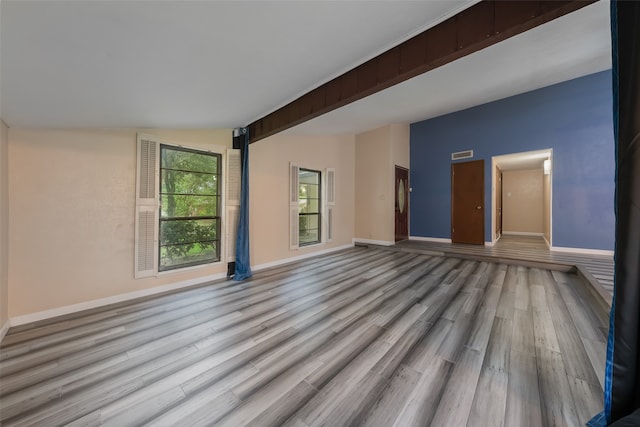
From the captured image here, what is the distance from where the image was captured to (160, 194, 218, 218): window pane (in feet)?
10.8

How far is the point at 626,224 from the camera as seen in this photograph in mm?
1024

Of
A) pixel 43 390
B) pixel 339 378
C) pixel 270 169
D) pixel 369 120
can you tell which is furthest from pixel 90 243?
pixel 369 120

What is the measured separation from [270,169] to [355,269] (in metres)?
2.56

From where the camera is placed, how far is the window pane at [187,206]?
10.8ft

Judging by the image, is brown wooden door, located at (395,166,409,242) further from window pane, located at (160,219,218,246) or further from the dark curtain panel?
the dark curtain panel

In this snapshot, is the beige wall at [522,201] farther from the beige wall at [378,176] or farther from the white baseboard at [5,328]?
the white baseboard at [5,328]

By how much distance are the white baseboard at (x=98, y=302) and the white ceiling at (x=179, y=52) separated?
1939mm

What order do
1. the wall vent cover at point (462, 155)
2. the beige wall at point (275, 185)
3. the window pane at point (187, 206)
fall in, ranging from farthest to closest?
the wall vent cover at point (462, 155) < the beige wall at point (275, 185) < the window pane at point (187, 206)

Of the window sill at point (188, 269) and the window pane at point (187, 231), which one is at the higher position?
the window pane at point (187, 231)

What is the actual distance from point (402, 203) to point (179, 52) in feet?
21.7

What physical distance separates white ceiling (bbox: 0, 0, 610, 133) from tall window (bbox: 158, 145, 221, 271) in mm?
672

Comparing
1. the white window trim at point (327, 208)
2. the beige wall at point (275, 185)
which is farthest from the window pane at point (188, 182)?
the white window trim at point (327, 208)

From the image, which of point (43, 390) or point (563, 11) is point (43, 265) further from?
point (563, 11)

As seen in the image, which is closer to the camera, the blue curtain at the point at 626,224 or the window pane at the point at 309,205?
the blue curtain at the point at 626,224
